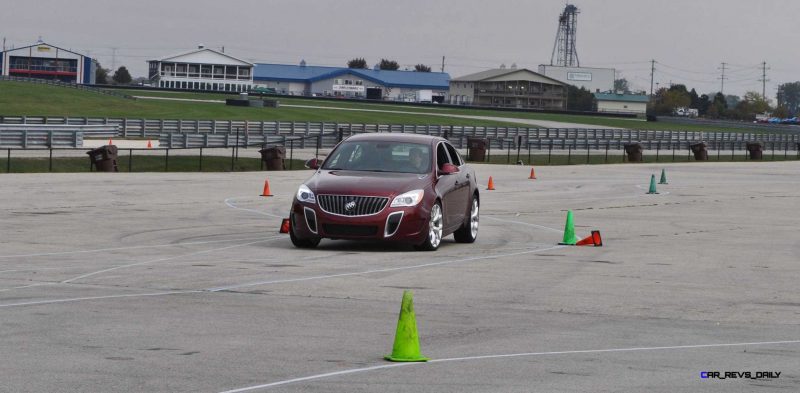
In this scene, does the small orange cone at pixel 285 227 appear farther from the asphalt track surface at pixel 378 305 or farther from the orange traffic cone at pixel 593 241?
the orange traffic cone at pixel 593 241

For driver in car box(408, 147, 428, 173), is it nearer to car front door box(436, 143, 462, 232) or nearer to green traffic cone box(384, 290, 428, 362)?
car front door box(436, 143, 462, 232)

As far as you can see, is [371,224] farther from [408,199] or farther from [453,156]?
[453,156]

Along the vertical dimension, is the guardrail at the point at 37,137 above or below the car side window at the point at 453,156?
below

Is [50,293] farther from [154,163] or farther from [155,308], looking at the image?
[154,163]

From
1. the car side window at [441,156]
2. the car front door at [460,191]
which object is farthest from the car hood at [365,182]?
the car front door at [460,191]

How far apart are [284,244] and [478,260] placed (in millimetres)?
3270

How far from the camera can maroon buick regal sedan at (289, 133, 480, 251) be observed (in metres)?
17.2

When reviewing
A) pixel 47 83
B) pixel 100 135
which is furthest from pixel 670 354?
pixel 47 83

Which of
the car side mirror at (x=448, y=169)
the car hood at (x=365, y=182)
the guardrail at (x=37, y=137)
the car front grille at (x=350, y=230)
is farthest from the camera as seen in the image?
the guardrail at (x=37, y=137)

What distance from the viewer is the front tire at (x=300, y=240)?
699 inches

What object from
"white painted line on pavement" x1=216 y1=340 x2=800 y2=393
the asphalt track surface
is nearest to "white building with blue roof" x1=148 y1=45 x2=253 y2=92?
the asphalt track surface

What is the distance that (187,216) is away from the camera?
23938 mm

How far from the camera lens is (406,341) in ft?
29.0

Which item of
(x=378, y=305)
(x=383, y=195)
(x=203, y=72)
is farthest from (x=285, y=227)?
(x=203, y=72)
